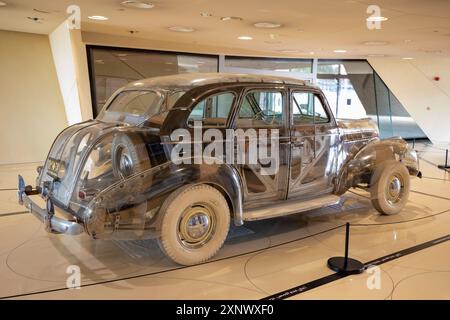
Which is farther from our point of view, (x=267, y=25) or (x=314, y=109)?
(x=267, y=25)

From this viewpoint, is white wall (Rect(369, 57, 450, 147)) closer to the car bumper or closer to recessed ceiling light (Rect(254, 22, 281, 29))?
recessed ceiling light (Rect(254, 22, 281, 29))

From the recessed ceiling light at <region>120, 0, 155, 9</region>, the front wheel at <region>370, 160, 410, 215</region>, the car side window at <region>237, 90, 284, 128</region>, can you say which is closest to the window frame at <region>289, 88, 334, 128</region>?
the car side window at <region>237, 90, 284, 128</region>

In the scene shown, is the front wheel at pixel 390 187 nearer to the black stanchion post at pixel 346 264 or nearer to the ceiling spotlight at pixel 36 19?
the black stanchion post at pixel 346 264

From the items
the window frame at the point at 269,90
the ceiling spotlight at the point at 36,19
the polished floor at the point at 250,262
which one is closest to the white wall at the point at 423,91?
the polished floor at the point at 250,262

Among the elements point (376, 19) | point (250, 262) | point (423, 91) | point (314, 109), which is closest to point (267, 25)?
point (376, 19)

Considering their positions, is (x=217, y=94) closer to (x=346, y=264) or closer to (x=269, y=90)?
(x=269, y=90)

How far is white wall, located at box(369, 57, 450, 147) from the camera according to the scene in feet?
41.4

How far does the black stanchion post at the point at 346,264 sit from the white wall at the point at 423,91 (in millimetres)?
10480

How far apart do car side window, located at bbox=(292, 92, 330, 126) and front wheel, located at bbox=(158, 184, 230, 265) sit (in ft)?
4.39

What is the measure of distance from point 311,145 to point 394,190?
5.28ft

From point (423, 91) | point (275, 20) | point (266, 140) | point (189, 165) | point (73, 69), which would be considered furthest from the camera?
point (423, 91)

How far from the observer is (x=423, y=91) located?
12.9m

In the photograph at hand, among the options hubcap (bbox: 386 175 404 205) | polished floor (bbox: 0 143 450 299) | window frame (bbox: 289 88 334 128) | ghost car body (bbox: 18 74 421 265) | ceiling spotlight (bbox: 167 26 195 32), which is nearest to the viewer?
polished floor (bbox: 0 143 450 299)
